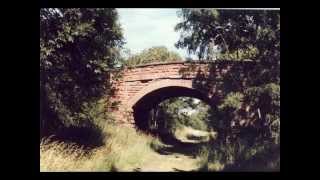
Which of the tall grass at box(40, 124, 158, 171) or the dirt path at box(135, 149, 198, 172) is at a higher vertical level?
the tall grass at box(40, 124, 158, 171)

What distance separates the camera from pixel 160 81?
10109 millimetres

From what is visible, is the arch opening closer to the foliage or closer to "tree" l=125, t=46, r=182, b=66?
"tree" l=125, t=46, r=182, b=66

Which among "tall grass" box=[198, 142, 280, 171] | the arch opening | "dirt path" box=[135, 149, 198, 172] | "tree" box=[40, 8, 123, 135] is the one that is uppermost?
"tree" box=[40, 8, 123, 135]

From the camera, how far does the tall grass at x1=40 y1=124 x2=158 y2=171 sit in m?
6.78

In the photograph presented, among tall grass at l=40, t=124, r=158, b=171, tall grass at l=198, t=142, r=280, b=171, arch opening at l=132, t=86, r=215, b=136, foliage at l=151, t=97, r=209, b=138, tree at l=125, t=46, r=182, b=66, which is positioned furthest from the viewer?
foliage at l=151, t=97, r=209, b=138

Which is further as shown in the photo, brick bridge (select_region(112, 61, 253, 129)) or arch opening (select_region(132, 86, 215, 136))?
arch opening (select_region(132, 86, 215, 136))

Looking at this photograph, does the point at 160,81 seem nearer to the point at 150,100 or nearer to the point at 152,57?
the point at 152,57

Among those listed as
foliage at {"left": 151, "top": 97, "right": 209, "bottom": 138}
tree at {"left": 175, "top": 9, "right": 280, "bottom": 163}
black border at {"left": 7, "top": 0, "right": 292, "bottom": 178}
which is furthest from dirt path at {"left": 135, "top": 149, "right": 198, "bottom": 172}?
foliage at {"left": 151, "top": 97, "right": 209, "bottom": 138}

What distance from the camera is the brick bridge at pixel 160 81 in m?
9.00

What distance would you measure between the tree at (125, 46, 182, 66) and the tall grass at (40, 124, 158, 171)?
180cm
